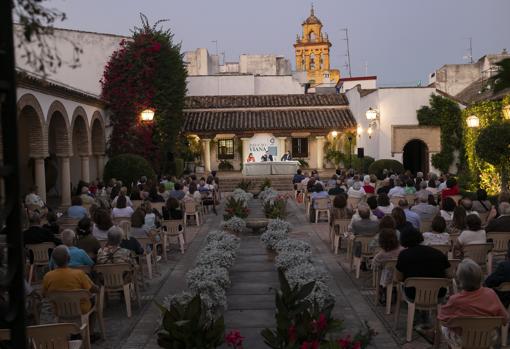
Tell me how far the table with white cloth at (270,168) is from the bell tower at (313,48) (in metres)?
37.5

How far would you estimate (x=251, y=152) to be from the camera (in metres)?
35.6

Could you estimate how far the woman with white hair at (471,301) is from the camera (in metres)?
5.26

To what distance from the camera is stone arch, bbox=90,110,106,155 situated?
2547 cm

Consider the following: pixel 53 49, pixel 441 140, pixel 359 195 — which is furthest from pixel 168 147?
pixel 53 49

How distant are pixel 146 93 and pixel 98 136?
11.2 feet

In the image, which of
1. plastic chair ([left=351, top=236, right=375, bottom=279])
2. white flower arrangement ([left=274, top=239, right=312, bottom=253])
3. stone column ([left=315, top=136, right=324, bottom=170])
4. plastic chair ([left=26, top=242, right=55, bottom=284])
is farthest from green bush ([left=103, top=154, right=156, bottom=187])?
stone column ([left=315, top=136, right=324, bottom=170])

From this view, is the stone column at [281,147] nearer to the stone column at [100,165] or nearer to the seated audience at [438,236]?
the stone column at [100,165]

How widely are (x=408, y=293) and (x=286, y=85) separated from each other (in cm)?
3905

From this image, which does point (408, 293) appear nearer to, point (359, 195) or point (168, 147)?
point (359, 195)

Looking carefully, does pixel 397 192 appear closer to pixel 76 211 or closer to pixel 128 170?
pixel 76 211

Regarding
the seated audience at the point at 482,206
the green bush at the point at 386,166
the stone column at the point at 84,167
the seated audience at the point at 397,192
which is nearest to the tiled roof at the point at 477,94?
the green bush at the point at 386,166

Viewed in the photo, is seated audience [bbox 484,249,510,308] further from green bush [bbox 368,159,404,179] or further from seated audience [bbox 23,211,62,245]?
green bush [bbox 368,159,404,179]

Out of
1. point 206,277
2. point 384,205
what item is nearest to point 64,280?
point 206,277

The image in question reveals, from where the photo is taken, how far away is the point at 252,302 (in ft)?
27.7
